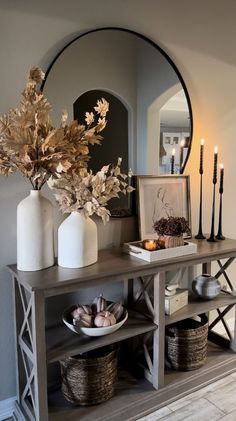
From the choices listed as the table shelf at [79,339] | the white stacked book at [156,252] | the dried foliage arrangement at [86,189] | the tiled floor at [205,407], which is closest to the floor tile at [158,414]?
the tiled floor at [205,407]

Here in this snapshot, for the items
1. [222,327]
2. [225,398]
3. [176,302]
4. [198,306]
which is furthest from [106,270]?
[222,327]

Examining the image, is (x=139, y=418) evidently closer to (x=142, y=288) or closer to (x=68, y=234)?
(x=142, y=288)

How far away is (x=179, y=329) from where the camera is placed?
2.10 m

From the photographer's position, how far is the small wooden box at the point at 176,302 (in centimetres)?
196

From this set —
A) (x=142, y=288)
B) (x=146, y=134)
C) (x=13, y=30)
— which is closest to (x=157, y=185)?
(x=146, y=134)

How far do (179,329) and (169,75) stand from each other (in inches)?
60.0

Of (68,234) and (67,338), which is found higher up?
(68,234)

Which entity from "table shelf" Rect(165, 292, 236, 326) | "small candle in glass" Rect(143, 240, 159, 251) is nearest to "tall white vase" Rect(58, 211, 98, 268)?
"small candle in glass" Rect(143, 240, 159, 251)

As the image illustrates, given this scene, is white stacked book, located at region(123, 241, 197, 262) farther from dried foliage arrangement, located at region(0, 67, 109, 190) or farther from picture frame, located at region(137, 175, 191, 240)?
dried foliage arrangement, located at region(0, 67, 109, 190)

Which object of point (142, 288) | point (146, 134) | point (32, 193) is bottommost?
point (142, 288)

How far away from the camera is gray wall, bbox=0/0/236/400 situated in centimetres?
167

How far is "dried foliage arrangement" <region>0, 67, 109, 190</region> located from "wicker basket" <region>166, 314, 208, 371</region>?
116cm

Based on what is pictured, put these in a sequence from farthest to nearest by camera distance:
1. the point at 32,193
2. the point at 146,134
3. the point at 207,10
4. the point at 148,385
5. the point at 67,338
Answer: the point at 207,10 < the point at 146,134 < the point at 148,385 < the point at 67,338 < the point at 32,193

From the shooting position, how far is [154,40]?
2.05m
